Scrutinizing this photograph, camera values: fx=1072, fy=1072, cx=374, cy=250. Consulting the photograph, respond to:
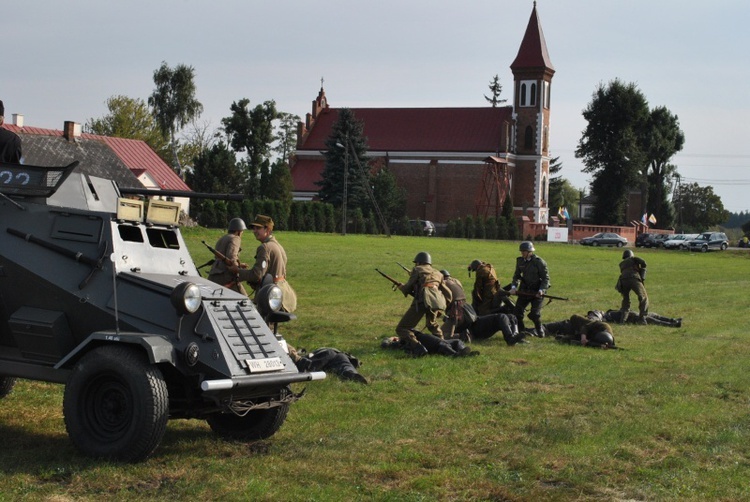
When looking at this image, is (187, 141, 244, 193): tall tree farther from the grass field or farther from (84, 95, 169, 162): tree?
the grass field

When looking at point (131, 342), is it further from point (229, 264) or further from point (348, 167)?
point (348, 167)

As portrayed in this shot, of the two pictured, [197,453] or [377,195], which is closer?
[197,453]

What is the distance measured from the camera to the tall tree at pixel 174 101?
96562 mm

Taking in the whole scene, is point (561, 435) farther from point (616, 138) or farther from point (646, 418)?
point (616, 138)

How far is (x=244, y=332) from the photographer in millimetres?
9812

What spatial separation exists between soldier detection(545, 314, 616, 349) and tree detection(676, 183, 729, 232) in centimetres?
11973

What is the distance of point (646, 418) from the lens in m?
12.2

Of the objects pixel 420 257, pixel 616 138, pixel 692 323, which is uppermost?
pixel 616 138

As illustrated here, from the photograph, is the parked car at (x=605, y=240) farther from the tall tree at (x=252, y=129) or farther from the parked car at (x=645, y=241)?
the tall tree at (x=252, y=129)

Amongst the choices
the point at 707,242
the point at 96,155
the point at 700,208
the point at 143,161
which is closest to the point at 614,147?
the point at 707,242

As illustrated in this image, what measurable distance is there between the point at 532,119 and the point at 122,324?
97587 mm

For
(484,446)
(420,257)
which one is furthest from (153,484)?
(420,257)

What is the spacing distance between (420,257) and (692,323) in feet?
35.7

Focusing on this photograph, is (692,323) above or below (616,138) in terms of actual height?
below
